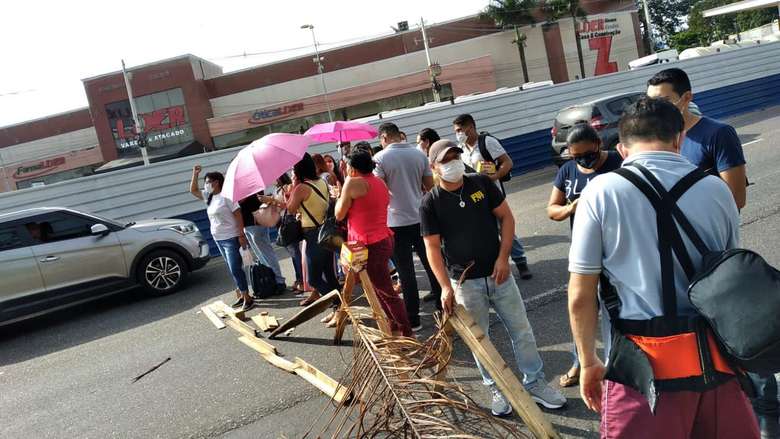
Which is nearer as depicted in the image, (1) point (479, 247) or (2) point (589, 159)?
(1) point (479, 247)

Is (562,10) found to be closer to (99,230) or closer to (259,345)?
(99,230)

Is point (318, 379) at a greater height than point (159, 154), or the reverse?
point (159, 154)

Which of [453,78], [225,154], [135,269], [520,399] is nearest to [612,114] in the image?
[225,154]

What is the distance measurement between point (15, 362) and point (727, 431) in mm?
7187

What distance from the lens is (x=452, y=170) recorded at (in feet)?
11.5

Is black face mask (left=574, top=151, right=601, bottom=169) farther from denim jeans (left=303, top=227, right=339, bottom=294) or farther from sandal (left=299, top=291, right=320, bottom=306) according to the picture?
sandal (left=299, top=291, right=320, bottom=306)

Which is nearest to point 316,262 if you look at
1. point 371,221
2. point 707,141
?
point 371,221

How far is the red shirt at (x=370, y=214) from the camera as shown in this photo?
15.8 feet

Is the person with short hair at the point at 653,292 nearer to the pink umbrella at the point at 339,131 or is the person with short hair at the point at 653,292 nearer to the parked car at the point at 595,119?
the pink umbrella at the point at 339,131

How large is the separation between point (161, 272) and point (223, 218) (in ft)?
7.01

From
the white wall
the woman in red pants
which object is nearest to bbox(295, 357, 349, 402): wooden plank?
the woman in red pants

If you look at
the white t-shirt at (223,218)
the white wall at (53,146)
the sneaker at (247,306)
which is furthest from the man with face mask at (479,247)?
the white wall at (53,146)

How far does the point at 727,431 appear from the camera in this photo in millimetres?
1949

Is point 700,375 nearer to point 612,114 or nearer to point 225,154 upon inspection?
point 225,154
